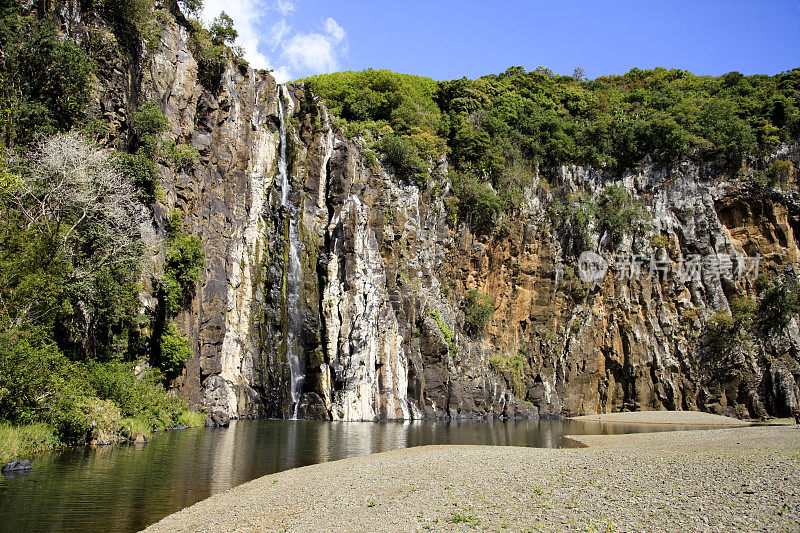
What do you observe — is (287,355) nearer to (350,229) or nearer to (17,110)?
(350,229)

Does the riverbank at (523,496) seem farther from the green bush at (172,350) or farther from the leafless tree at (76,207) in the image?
the green bush at (172,350)

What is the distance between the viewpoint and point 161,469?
51.1 ft

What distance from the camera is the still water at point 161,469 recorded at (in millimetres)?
10672

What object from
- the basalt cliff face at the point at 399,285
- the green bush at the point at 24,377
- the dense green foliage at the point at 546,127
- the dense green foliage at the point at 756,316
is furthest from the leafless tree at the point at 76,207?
the dense green foliage at the point at 756,316

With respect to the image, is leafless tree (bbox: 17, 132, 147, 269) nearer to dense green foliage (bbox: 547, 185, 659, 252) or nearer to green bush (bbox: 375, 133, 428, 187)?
green bush (bbox: 375, 133, 428, 187)

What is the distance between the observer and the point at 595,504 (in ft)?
35.1

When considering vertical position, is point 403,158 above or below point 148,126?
above

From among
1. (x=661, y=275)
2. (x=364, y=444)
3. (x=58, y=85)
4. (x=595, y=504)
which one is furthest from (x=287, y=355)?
(x=661, y=275)

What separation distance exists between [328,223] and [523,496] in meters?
34.2

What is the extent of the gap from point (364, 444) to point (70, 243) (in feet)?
50.5

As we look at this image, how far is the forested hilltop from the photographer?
71.3 feet

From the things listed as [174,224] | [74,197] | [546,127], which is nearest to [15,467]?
[74,197]

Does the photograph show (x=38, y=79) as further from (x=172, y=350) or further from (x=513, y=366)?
(x=513, y=366)

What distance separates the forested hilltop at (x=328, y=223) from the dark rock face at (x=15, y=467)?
1.38 meters
